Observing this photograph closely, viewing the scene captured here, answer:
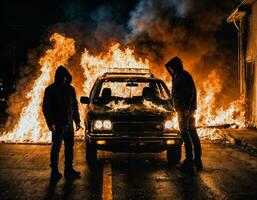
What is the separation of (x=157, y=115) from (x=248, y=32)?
30.9 feet

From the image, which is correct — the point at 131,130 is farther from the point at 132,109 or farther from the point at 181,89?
the point at 181,89

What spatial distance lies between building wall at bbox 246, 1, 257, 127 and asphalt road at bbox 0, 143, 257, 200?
18.7ft

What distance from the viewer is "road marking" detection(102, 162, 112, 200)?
6.43 m

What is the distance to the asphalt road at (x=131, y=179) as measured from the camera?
6.51 metres

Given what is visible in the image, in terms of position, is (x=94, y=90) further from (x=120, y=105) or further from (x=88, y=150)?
(x=88, y=150)

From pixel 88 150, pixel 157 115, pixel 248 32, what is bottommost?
pixel 88 150

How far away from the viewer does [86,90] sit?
17828mm

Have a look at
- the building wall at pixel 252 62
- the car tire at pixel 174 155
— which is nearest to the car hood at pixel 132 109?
the car tire at pixel 174 155

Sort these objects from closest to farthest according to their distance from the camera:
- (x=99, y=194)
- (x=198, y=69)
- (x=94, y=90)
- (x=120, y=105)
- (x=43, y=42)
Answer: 1. (x=99, y=194)
2. (x=120, y=105)
3. (x=94, y=90)
4. (x=43, y=42)
5. (x=198, y=69)

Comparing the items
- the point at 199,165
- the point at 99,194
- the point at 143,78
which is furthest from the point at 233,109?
the point at 99,194

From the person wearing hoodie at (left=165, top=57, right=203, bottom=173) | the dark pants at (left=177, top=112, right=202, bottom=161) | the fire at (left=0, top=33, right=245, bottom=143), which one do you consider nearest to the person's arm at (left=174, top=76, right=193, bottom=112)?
the person wearing hoodie at (left=165, top=57, right=203, bottom=173)

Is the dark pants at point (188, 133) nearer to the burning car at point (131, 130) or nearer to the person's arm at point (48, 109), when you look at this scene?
the burning car at point (131, 130)

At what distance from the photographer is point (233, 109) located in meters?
16.9

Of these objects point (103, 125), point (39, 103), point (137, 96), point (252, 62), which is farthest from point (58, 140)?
point (252, 62)
